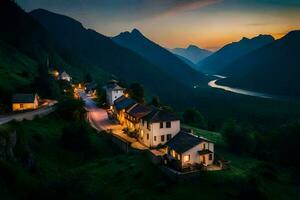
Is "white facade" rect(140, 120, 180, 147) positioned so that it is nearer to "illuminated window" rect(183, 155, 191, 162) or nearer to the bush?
the bush

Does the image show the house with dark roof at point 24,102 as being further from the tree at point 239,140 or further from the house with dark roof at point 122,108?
the tree at point 239,140

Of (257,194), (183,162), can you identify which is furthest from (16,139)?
(257,194)

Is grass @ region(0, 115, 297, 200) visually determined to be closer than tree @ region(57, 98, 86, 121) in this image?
Yes

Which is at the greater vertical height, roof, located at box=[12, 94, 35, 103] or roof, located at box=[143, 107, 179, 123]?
roof, located at box=[12, 94, 35, 103]

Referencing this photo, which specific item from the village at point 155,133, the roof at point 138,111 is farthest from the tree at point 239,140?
the roof at point 138,111

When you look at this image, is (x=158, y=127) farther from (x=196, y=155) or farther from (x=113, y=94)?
(x=113, y=94)

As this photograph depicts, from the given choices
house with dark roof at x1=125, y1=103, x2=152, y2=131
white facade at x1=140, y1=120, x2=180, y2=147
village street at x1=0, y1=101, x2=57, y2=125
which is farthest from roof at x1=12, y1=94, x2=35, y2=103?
white facade at x1=140, y1=120, x2=180, y2=147

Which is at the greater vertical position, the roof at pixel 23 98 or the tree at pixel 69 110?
the roof at pixel 23 98
